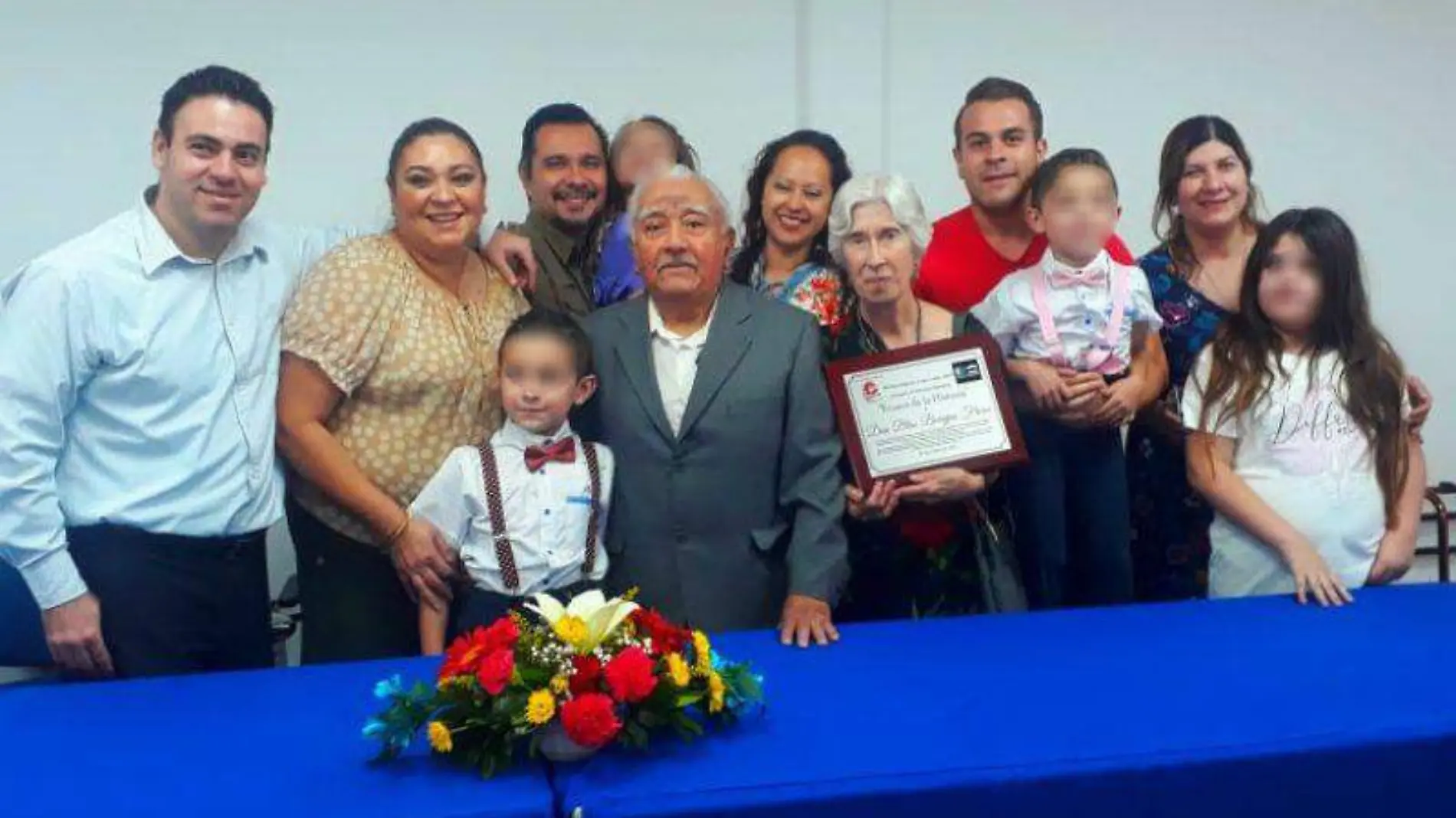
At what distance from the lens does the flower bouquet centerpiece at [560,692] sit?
181 cm

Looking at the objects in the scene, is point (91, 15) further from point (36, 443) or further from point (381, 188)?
point (36, 443)

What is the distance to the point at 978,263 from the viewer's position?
10.4ft

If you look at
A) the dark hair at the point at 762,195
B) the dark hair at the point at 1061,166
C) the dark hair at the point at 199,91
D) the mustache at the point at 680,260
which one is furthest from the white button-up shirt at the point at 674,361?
the dark hair at the point at 199,91

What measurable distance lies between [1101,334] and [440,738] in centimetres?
180

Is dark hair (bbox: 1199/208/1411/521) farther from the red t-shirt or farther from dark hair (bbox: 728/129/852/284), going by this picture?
dark hair (bbox: 728/129/852/284)

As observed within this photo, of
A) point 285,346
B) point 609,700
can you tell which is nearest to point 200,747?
point 609,700

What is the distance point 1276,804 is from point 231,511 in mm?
2041

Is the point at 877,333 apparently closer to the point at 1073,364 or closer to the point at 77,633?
the point at 1073,364

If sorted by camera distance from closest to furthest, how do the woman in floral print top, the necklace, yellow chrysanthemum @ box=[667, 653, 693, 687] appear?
yellow chrysanthemum @ box=[667, 653, 693, 687] → the necklace → the woman in floral print top

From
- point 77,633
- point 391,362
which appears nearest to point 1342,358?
point 391,362

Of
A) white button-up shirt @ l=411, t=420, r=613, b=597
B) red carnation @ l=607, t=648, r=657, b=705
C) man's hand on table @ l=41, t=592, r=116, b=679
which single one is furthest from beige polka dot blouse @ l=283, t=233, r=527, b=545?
red carnation @ l=607, t=648, r=657, b=705

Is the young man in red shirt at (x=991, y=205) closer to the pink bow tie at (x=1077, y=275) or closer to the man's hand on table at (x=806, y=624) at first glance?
the pink bow tie at (x=1077, y=275)

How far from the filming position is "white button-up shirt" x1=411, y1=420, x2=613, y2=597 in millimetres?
2564

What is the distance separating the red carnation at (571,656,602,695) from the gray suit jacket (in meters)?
0.73
